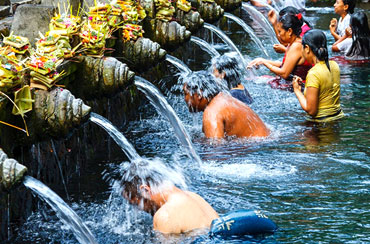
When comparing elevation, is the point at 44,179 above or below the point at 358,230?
above

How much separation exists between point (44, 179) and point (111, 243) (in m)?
1.51

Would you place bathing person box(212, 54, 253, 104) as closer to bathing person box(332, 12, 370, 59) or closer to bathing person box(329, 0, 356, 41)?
bathing person box(332, 12, 370, 59)

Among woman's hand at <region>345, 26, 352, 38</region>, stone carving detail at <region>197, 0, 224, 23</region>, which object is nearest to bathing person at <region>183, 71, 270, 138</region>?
woman's hand at <region>345, 26, 352, 38</region>

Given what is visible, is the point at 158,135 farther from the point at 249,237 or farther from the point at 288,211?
the point at 249,237

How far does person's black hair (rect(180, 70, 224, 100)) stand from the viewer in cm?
710

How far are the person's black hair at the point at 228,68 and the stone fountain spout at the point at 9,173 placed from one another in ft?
12.1

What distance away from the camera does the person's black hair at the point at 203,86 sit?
7098mm

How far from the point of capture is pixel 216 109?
7.06m

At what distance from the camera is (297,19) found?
8.90 m

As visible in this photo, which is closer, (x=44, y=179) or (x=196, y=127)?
(x=44, y=179)

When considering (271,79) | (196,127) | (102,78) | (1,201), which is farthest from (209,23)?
(1,201)

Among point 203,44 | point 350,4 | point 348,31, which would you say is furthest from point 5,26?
point 350,4

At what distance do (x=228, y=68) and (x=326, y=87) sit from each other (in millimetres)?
1212

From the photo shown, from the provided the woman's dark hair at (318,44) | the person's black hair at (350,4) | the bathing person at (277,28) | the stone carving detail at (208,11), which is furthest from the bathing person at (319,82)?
the stone carving detail at (208,11)
